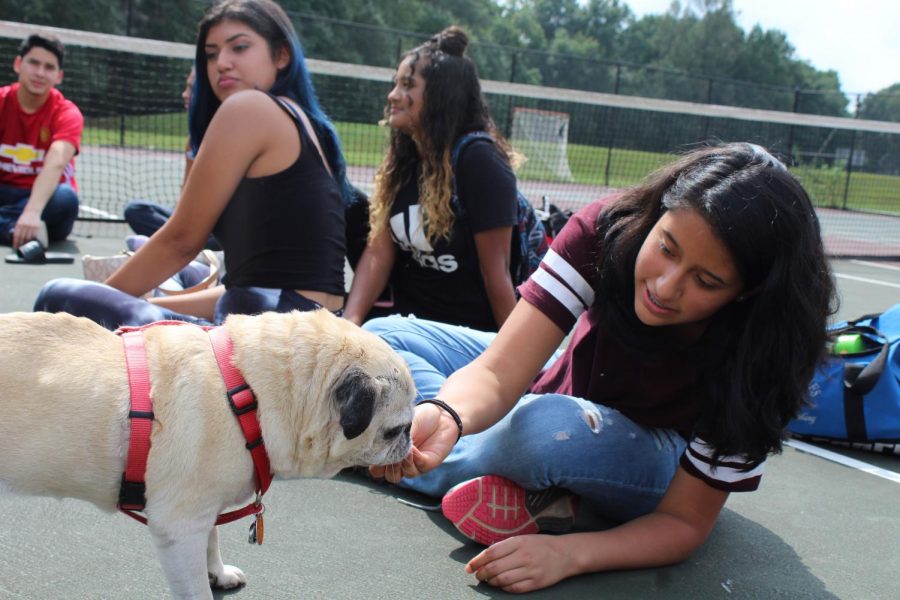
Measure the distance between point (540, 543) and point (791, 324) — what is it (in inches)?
42.1

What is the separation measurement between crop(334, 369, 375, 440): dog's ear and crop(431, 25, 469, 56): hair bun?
303cm

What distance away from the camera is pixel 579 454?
9.36 ft

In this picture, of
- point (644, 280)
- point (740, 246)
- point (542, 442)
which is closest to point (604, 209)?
point (644, 280)

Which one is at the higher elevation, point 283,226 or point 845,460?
point 283,226

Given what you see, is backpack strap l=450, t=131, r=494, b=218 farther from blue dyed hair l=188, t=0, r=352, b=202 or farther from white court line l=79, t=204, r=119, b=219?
white court line l=79, t=204, r=119, b=219

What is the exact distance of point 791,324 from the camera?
2471mm

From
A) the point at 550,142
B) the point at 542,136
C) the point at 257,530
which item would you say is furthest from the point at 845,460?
the point at 542,136

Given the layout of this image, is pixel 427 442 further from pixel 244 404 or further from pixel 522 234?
pixel 522 234

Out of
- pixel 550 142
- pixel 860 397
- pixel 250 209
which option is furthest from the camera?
pixel 550 142

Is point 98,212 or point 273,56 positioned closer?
point 273,56

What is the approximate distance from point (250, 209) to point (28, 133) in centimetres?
512

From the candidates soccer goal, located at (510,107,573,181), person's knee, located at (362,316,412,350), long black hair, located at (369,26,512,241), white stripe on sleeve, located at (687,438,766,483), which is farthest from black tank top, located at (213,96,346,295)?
soccer goal, located at (510,107,573,181)

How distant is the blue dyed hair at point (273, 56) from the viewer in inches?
150

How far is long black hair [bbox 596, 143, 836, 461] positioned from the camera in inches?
95.6
